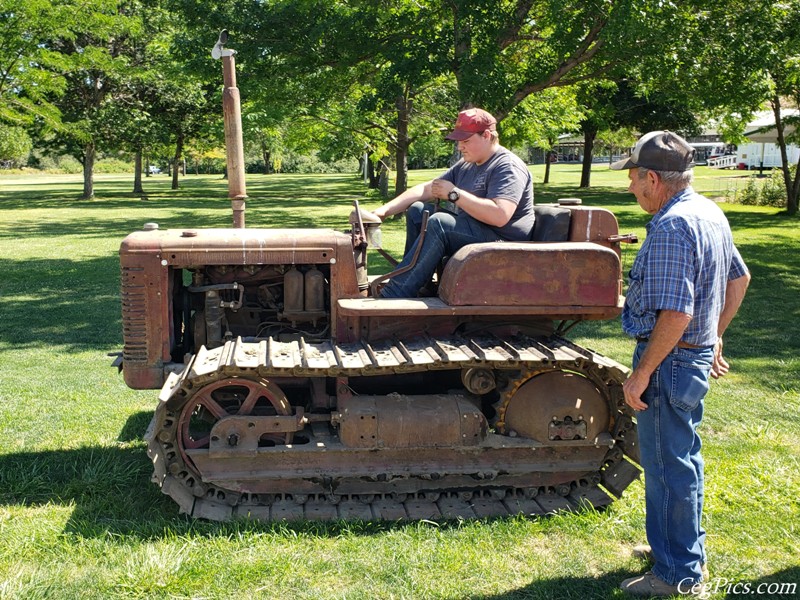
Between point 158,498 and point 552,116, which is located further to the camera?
point 552,116

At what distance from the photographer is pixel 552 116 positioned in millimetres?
21516

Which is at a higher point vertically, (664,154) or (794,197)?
(664,154)

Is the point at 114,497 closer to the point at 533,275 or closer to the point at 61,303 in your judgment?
the point at 533,275

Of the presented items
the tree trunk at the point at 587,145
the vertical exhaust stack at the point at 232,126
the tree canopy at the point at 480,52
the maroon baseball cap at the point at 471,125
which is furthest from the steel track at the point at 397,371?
the tree trunk at the point at 587,145

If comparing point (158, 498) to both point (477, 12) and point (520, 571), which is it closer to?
point (520, 571)

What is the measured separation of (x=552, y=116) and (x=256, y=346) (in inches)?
708

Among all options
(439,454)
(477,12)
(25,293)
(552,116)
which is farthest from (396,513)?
(552,116)

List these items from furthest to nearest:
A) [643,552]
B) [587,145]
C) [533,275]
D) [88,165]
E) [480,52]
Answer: [587,145] < [88,165] < [480,52] < [533,275] < [643,552]

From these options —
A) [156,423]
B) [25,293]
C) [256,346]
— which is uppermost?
[256,346]

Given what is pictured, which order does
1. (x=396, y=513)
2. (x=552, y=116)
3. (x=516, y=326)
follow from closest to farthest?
(x=396, y=513) < (x=516, y=326) < (x=552, y=116)

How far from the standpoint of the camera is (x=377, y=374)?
16.5 feet

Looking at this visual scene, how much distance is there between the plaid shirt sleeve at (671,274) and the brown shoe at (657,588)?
1409 millimetres

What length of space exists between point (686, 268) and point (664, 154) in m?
0.59

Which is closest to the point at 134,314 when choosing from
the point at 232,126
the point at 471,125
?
the point at 232,126
